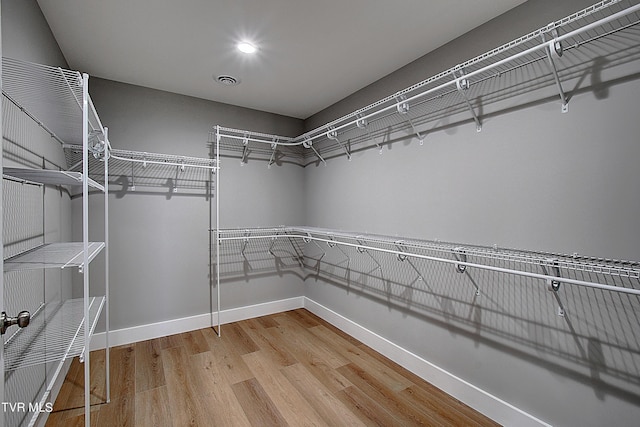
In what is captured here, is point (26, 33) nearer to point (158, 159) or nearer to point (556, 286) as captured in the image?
point (158, 159)

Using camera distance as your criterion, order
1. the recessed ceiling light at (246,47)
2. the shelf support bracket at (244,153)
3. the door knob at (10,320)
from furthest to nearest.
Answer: the shelf support bracket at (244,153), the recessed ceiling light at (246,47), the door knob at (10,320)

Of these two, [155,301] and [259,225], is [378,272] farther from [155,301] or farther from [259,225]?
[155,301]

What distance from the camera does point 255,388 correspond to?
2064 millimetres

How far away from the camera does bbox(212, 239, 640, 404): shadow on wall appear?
1.32 metres

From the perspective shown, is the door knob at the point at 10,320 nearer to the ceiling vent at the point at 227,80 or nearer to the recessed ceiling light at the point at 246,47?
the recessed ceiling light at the point at 246,47

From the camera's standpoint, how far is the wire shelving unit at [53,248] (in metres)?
1.13

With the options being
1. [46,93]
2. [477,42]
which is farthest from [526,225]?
[46,93]

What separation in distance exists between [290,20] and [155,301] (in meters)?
2.57

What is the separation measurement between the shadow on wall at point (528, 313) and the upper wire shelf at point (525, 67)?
0.90 m

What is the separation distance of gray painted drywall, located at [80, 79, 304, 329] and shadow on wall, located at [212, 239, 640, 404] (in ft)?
4.72

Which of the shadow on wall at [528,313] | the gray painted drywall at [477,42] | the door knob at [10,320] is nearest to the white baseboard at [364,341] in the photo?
the shadow on wall at [528,313]

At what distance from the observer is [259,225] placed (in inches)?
132

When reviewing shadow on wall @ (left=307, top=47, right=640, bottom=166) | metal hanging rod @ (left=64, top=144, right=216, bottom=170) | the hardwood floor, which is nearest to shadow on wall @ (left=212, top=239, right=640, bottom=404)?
the hardwood floor

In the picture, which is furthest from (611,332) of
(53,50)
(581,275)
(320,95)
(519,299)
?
(53,50)
